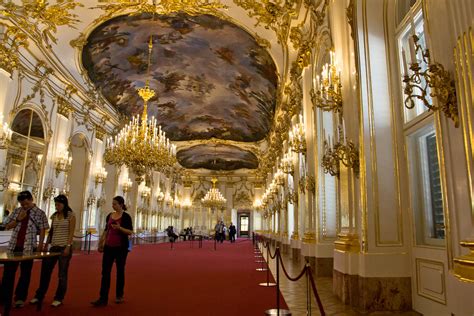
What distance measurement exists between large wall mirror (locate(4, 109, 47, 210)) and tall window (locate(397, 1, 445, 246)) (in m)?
10.3

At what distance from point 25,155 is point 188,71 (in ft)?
24.9

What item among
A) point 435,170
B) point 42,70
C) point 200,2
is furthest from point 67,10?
point 435,170

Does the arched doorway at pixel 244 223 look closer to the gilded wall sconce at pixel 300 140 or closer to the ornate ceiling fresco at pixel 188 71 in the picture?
the ornate ceiling fresco at pixel 188 71

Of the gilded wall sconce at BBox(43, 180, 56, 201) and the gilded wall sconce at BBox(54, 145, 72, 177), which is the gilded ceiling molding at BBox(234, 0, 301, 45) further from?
the gilded wall sconce at BBox(43, 180, 56, 201)

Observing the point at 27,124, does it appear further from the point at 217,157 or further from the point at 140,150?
the point at 217,157

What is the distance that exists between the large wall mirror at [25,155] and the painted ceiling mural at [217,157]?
53.3 ft

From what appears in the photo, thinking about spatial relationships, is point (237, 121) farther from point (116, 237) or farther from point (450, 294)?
point (450, 294)

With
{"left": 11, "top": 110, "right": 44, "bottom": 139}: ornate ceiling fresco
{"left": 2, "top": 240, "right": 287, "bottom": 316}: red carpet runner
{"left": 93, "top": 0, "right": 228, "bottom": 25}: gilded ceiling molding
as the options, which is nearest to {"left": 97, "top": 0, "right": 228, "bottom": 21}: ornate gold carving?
{"left": 93, "top": 0, "right": 228, "bottom": 25}: gilded ceiling molding

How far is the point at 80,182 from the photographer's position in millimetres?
15938

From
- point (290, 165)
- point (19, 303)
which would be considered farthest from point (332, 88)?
point (290, 165)

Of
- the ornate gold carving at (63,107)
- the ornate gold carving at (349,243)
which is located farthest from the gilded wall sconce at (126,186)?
the ornate gold carving at (349,243)

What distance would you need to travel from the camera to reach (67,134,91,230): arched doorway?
1556 centimetres

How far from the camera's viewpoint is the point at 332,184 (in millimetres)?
7438

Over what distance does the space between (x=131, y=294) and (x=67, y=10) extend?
8.52 meters
